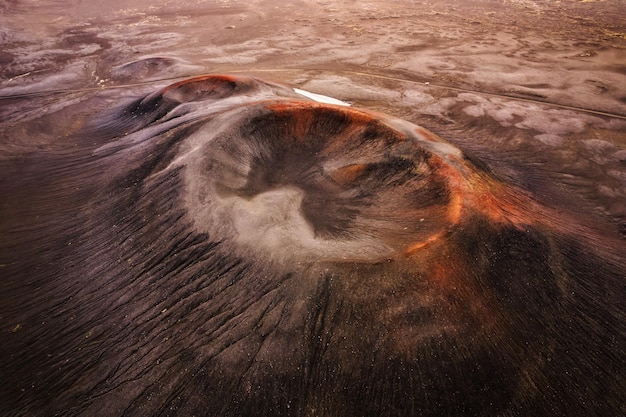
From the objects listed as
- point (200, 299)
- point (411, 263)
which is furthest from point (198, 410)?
point (411, 263)

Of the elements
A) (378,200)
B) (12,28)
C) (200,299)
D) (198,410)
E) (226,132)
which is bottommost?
(198,410)

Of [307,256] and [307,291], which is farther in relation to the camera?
[307,256]

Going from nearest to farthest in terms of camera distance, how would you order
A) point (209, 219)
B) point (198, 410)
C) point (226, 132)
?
1. point (198, 410)
2. point (209, 219)
3. point (226, 132)

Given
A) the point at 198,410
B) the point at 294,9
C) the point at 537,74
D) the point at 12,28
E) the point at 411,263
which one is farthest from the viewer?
the point at 294,9

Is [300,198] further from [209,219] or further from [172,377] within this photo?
[172,377]

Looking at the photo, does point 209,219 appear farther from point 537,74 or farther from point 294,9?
point 294,9

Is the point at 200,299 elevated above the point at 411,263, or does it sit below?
below

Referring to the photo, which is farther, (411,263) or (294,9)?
(294,9)

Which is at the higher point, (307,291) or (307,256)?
(307,256)
